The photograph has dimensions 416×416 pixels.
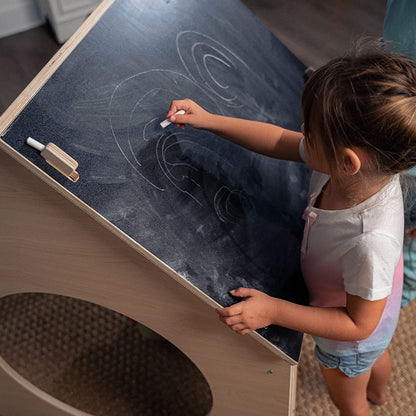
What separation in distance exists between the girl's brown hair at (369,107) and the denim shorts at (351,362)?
0.35 m

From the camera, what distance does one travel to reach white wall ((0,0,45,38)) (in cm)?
189

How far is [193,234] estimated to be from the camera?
821 mm

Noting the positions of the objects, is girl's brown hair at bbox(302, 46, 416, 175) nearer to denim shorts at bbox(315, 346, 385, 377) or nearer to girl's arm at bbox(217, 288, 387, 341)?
girl's arm at bbox(217, 288, 387, 341)

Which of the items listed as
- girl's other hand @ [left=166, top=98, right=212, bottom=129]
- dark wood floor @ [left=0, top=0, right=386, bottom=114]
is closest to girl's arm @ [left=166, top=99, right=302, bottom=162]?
girl's other hand @ [left=166, top=98, right=212, bottom=129]

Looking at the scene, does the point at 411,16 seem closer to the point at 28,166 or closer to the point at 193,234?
the point at 193,234

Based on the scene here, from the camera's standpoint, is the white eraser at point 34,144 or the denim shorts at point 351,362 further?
the denim shorts at point 351,362

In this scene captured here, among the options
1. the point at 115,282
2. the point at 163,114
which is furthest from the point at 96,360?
the point at 163,114

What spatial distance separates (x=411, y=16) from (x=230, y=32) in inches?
12.9

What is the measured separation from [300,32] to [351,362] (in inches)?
60.4

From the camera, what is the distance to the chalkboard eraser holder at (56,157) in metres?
0.69

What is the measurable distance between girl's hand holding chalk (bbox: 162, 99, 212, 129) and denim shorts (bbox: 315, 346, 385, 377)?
1.43ft

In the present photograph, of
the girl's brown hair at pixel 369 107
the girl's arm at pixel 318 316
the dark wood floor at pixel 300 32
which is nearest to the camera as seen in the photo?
the girl's brown hair at pixel 369 107

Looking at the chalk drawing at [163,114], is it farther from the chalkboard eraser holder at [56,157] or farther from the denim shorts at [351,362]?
the denim shorts at [351,362]

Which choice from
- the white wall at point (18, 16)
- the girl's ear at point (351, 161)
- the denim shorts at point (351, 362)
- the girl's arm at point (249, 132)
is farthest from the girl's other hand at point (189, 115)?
the white wall at point (18, 16)
